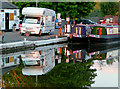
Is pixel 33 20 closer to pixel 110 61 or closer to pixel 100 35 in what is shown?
pixel 100 35

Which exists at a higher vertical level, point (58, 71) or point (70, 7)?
point (70, 7)

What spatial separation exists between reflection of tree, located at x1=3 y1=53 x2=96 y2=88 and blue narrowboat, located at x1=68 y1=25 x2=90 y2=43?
47.9ft

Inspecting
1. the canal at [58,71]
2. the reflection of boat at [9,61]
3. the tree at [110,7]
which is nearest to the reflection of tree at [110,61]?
the canal at [58,71]

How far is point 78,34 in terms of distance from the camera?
32.6 metres

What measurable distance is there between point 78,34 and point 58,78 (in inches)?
727

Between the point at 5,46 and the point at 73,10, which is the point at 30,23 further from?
the point at 73,10

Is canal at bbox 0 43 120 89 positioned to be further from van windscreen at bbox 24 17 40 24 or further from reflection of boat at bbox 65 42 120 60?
van windscreen at bbox 24 17 40 24

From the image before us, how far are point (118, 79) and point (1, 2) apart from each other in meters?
28.0

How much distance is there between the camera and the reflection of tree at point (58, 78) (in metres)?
13.0

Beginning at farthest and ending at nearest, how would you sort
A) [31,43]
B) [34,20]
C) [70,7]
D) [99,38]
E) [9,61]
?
1. [70,7]
2. [34,20]
3. [99,38]
4. [31,43]
5. [9,61]

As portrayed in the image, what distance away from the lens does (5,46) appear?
2458 centimetres

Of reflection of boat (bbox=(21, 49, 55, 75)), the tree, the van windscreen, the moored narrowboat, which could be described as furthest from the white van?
the tree

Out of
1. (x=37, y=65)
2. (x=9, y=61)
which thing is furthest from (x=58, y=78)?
(x=9, y=61)

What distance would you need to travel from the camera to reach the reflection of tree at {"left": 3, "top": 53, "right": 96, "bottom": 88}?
12973 mm
